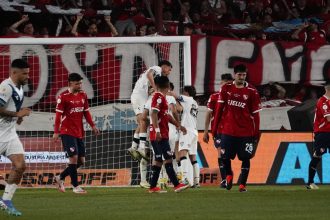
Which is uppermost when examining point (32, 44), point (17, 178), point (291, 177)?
point (32, 44)

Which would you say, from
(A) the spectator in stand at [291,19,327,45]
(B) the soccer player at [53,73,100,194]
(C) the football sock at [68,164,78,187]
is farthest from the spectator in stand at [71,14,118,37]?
(C) the football sock at [68,164,78,187]

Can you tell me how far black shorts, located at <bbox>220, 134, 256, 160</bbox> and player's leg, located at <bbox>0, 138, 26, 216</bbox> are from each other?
486cm

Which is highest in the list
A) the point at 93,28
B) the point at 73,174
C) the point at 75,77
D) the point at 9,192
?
the point at 93,28

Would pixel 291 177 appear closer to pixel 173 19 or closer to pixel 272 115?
pixel 272 115

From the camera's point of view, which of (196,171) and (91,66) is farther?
(91,66)

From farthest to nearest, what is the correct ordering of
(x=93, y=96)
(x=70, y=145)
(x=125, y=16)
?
(x=125, y=16), (x=93, y=96), (x=70, y=145)

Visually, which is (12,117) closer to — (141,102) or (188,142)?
(188,142)

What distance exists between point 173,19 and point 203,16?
855 mm

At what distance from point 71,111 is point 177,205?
5.01 meters

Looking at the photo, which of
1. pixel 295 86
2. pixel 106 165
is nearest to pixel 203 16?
pixel 295 86

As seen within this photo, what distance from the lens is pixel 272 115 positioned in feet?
83.8

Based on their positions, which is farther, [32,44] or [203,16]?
[203,16]

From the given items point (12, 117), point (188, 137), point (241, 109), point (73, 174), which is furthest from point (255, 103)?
point (12, 117)

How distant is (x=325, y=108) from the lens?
19578mm
